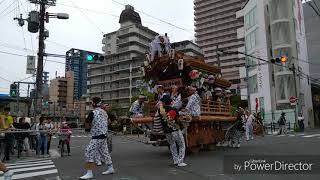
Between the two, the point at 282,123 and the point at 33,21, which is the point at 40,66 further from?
the point at 282,123

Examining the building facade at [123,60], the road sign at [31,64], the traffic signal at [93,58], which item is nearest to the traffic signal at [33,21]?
the traffic signal at [93,58]

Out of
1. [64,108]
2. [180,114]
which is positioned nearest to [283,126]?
[180,114]

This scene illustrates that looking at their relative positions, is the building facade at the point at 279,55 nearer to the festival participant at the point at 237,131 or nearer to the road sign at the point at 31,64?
the road sign at the point at 31,64

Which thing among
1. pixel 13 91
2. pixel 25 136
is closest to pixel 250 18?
pixel 13 91

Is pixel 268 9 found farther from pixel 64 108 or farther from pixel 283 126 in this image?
pixel 64 108

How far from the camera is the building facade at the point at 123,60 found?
87.9 m

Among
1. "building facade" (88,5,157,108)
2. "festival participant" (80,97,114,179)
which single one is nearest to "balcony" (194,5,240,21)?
"building facade" (88,5,157,108)

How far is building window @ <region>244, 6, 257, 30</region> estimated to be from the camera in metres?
46.7

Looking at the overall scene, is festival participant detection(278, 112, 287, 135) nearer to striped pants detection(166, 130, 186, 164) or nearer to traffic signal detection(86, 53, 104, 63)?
traffic signal detection(86, 53, 104, 63)

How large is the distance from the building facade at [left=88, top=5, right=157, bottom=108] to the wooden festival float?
234 ft

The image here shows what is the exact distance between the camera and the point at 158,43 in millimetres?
13195

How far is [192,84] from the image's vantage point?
1287cm

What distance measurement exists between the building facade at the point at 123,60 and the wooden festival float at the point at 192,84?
71444mm

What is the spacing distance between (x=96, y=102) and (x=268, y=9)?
39.6 metres
